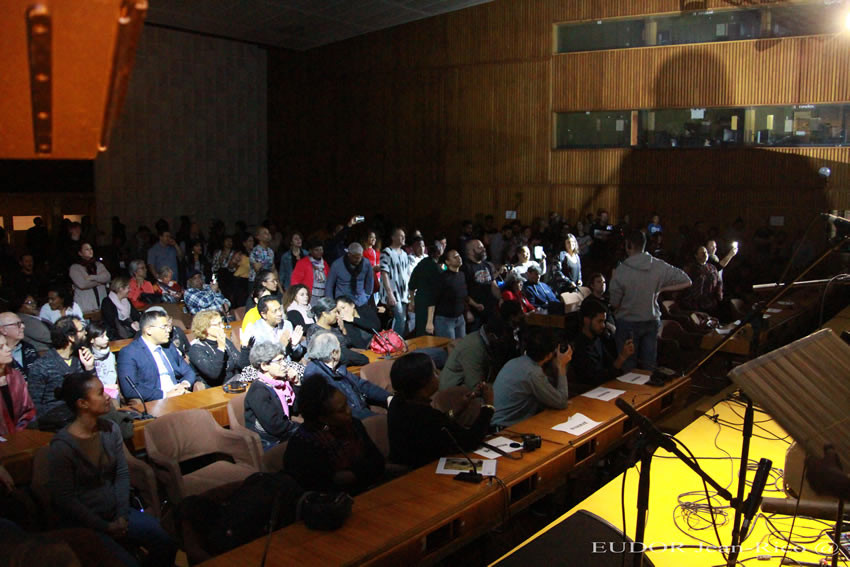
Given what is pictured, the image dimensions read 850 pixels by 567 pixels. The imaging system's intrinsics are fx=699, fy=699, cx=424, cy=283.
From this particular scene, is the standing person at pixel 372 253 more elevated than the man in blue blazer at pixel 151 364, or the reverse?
the standing person at pixel 372 253

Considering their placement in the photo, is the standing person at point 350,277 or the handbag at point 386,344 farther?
the standing person at point 350,277

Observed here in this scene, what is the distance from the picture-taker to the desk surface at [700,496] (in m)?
2.93

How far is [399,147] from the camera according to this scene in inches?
656

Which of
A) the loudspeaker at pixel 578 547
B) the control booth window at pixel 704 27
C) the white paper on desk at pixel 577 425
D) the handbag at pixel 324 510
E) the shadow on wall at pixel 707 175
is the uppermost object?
the control booth window at pixel 704 27

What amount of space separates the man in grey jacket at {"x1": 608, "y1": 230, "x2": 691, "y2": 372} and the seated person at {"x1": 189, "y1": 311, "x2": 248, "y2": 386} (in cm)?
343

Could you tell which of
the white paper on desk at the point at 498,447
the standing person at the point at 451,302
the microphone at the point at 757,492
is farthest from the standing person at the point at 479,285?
the microphone at the point at 757,492

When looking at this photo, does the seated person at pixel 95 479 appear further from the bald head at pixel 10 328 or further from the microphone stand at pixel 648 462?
the microphone stand at pixel 648 462

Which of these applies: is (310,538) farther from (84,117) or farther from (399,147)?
(399,147)

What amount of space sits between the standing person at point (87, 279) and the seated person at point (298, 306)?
9.30 ft

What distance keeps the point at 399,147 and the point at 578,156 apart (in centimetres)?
436

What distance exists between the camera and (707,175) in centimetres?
1358

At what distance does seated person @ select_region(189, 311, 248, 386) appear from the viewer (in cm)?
589

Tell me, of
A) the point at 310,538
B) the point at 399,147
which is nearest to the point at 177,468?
the point at 310,538

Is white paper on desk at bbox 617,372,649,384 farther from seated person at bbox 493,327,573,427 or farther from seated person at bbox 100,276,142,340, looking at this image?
seated person at bbox 100,276,142,340
